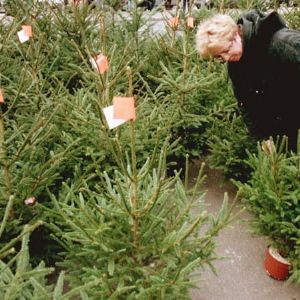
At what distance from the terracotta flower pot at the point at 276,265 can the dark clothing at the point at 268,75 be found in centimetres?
96

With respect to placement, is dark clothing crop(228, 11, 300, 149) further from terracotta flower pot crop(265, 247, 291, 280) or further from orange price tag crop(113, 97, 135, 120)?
orange price tag crop(113, 97, 135, 120)

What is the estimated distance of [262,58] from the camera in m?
3.20

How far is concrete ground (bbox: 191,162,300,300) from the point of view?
11.0 feet

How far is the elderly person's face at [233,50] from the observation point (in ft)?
10.2

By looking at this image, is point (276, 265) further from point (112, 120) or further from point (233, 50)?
point (112, 120)

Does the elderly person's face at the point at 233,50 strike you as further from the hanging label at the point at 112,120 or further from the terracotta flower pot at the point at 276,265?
the terracotta flower pot at the point at 276,265

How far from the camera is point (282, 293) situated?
3.38 metres

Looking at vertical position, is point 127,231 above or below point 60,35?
below

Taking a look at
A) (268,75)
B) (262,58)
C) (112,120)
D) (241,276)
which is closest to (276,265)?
(241,276)

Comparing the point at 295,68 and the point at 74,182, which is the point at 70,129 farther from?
the point at 295,68

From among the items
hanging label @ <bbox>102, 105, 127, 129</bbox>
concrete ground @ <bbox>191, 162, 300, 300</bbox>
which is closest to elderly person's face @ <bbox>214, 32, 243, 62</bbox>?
concrete ground @ <bbox>191, 162, 300, 300</bbox>

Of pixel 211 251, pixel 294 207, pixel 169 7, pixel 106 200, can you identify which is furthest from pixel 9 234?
pixel 169 7

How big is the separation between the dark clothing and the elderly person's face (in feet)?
0.14

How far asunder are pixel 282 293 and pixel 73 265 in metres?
1.84
